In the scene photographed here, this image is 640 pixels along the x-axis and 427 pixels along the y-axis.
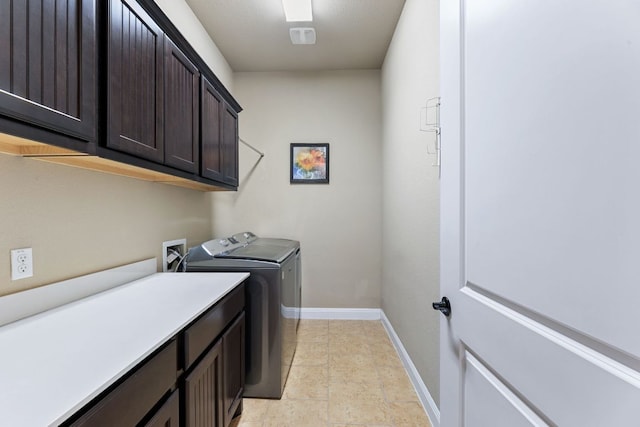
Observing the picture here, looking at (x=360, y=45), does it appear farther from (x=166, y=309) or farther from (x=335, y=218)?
(x=166, y=309)

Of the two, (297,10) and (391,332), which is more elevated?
(297,10)

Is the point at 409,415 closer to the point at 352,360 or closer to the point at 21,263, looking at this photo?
the point at 352,360

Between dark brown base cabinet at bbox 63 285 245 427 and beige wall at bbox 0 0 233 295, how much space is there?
2.03 ft

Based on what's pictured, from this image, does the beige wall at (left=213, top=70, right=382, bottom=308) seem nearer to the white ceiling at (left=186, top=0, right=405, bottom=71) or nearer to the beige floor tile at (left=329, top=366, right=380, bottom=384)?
the white ceiling at (left=186, top=0, right=405, bottom=71)

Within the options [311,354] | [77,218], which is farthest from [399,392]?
[77,218]

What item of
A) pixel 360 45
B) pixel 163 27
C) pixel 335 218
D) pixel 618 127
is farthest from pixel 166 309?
pixel 360 45

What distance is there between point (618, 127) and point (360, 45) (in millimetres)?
2792

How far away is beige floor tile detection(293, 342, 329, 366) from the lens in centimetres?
243

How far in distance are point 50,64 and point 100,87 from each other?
0.20 metres

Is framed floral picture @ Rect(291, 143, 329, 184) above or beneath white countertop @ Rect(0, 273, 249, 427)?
above

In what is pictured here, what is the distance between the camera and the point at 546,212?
60 centimetres

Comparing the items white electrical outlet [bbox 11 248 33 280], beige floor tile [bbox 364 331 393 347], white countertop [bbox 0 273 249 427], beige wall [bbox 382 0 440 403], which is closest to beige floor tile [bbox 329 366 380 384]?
beige wall [bbox 382 0 440 403]

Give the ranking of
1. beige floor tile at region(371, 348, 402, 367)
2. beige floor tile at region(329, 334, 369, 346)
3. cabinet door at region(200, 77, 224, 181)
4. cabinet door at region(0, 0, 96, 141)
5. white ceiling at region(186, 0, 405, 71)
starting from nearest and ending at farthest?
cabinet door at region(0, 0, 96, 141) → cabinet door at region(200, 77, 224, 181) → white ceiling at region(186, 0, 405, 71) → beige floor tile at region(371, 348, 402, 367) → beige floor tile at region(329, 334, 369, 346)

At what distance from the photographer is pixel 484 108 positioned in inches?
31.4
